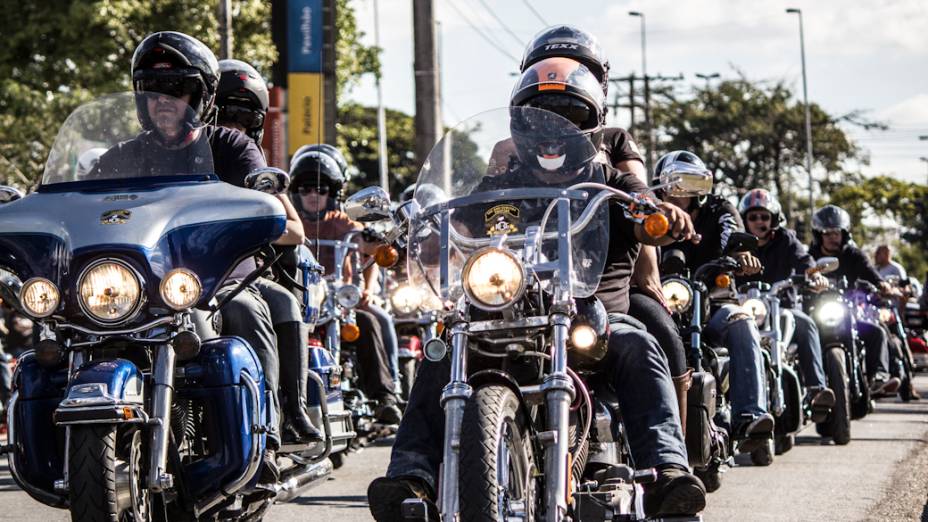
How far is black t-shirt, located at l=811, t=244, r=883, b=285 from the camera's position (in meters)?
15.0

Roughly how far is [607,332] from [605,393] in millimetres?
418

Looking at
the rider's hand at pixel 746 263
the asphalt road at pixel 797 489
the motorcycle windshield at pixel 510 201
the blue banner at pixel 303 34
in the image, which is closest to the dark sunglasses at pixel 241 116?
the asphalt road at pixel 797 489

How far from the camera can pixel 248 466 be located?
549 cm

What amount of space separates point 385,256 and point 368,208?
43 cm

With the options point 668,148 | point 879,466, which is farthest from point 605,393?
point 668,148

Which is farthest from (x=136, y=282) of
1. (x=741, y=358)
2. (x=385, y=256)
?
(x=741, y=358)

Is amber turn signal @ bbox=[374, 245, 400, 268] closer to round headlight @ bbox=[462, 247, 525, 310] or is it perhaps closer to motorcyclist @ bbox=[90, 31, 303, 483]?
motorcyclist @ bbox=[90, 31, 303, 483]

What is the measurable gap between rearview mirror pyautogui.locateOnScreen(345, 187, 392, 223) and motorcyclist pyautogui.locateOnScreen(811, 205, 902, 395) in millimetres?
8892

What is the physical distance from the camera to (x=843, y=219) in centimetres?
1464

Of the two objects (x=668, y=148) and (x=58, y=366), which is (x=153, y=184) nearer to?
(x=58, y=366)

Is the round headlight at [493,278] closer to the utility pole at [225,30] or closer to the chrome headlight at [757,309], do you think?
→ the chrome headlight at [757,309]

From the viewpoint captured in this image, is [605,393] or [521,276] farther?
[605,393]

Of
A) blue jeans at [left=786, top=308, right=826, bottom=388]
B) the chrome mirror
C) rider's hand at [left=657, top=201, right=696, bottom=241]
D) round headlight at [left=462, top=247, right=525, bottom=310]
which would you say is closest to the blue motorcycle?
the chrome mirror

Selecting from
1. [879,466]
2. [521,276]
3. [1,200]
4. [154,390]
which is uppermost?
[1,200]
